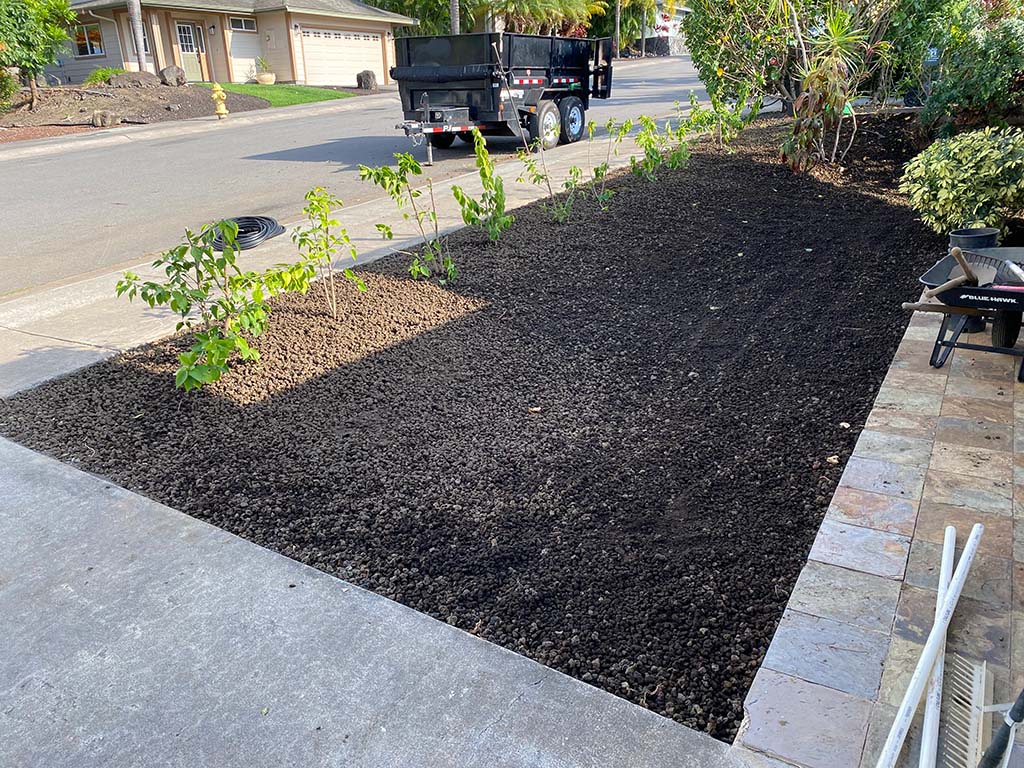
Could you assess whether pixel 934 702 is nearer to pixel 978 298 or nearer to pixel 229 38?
pixel 978 298

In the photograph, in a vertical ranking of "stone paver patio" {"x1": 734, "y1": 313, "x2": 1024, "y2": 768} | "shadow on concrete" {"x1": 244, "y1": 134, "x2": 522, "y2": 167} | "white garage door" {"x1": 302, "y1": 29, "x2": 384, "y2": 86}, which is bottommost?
"stone paver patio" {"x1": 734, "y1": 313, "x2": 1024, "y2": 768}

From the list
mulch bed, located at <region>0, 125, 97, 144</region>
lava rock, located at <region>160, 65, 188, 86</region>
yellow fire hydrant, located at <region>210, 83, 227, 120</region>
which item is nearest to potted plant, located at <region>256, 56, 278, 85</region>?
lava rock, located at <region>160, 65, 188, 86</region>

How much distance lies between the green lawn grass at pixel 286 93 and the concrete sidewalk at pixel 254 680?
25.5m

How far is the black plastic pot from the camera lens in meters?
5.54

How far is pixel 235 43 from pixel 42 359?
32105 millimetres

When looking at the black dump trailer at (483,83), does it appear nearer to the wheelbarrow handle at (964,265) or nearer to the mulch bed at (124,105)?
the wheelbarrow handle at (964,265)

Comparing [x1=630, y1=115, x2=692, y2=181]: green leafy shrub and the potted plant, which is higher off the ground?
the potted plant

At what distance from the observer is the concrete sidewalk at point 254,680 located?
2.23 metres

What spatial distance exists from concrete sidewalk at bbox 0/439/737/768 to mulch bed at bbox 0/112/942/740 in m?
0.15

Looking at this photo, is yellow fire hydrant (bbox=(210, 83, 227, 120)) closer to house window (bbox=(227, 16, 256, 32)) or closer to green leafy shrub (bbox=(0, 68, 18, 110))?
green leafy shrub (bbox=(0, 68, 18, 110))

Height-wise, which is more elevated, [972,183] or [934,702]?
[972,183]

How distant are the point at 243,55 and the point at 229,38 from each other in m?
1.04

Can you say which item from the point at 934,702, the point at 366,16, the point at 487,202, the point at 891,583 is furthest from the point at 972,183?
the point at 366,16

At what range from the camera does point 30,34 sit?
69.5 feet
